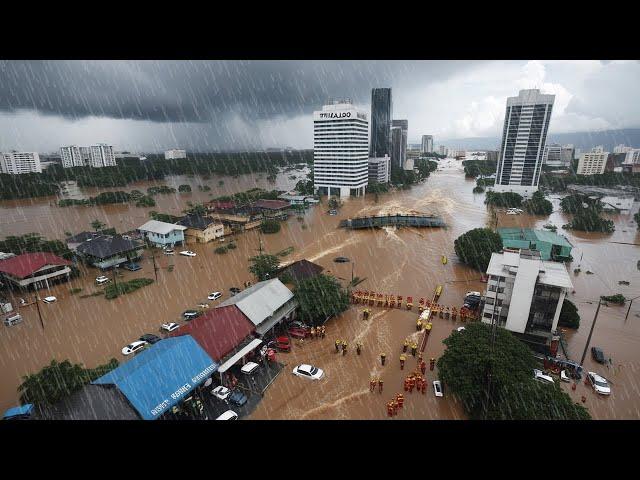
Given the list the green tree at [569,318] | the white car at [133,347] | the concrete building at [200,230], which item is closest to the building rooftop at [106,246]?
the concrete building at [200,230]

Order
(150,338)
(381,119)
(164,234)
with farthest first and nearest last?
(381,119)
(164,234)
(150,338)

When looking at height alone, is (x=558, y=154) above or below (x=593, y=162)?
below

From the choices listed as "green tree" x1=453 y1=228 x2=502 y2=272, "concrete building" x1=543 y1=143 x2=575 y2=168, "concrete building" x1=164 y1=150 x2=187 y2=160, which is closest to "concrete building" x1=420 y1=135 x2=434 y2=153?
"concrete building" x1=543 y1=143 x2=575 y2=168

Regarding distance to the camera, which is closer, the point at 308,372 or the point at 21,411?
the point at 21,411

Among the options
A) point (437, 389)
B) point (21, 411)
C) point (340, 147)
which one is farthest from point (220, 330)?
point (340, 147)

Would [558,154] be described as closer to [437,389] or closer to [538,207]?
[538,207]

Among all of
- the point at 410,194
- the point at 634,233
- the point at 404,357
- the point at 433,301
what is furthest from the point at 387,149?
the point at 404,357

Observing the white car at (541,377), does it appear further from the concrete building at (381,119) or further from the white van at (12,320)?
the concrete building at (381,119)
